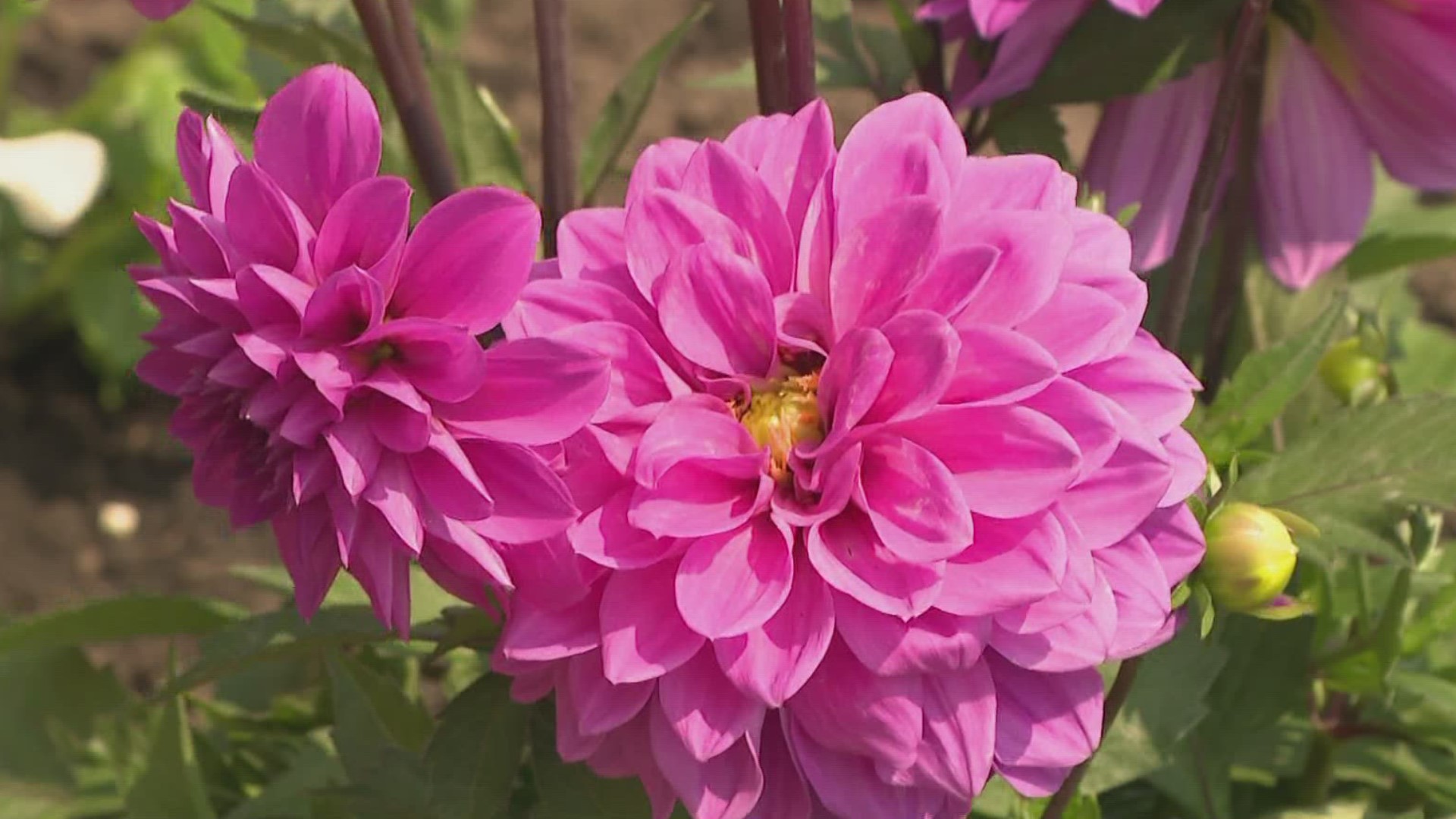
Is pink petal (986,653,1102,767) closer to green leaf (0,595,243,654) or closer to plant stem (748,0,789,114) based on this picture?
plant stem (748,0,789,114)

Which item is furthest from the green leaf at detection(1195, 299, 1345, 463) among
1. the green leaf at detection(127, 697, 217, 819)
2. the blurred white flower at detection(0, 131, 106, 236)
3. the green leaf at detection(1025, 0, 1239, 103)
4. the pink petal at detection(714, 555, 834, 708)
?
the blurred white flower at detection(0, 131, 106, 236)

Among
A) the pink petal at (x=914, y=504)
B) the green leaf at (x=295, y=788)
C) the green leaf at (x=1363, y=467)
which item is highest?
the pink petal at (x=914, y=504)

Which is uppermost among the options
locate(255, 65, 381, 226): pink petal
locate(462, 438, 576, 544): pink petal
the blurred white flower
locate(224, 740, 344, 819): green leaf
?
locate(255, 65, 381, 226): pink petal

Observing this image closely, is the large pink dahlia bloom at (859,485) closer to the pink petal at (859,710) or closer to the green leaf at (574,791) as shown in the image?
the pink petal at (859,710)

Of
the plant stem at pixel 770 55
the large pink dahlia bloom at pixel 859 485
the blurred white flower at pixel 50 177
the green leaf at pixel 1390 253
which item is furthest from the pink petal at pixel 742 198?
the blurred white flower at pixel 50 177

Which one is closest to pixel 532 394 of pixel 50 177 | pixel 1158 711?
pixel 1158 711

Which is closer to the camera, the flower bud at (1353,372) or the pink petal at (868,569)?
the pink petal at (868,569)
